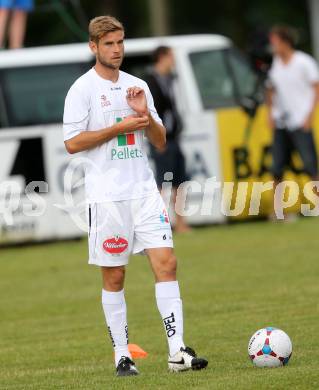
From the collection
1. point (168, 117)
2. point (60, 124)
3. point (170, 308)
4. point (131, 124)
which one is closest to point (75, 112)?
point (131, 124)

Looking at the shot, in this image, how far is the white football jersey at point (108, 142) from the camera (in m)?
8.94

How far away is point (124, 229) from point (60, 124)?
9.50m

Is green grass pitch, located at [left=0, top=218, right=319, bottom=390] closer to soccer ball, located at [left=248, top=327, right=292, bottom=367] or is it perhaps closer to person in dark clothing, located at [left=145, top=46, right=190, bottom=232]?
soccer ball, located at [left=248, top=327, right=292, bottom=367]

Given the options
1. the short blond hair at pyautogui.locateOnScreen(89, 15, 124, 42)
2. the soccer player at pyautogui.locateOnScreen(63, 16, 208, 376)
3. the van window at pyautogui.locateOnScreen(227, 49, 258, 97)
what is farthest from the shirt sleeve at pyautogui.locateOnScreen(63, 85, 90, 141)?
the van window at pyautogui.locateOnScreen(227, 49, 258, 97)

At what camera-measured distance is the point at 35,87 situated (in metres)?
18.8

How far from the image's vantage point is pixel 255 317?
1144 cm

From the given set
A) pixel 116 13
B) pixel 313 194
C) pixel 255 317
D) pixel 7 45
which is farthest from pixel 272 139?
pixel 116 13

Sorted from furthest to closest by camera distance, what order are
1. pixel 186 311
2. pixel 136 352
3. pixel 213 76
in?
pixel 213 76 < pixel 186 311 < pixel 136 352

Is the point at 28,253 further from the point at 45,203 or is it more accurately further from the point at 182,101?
the point at 182,101

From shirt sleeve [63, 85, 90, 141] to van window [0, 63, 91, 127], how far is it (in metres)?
9.68

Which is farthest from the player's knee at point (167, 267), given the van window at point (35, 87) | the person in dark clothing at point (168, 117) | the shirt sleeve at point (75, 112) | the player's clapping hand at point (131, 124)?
the van window at point (35, 87)

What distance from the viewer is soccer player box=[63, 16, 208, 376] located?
891cm

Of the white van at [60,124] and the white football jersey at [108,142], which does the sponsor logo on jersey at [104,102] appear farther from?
the white van at [60,124]

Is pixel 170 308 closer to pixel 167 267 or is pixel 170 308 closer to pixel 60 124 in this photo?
pixel 167 267
